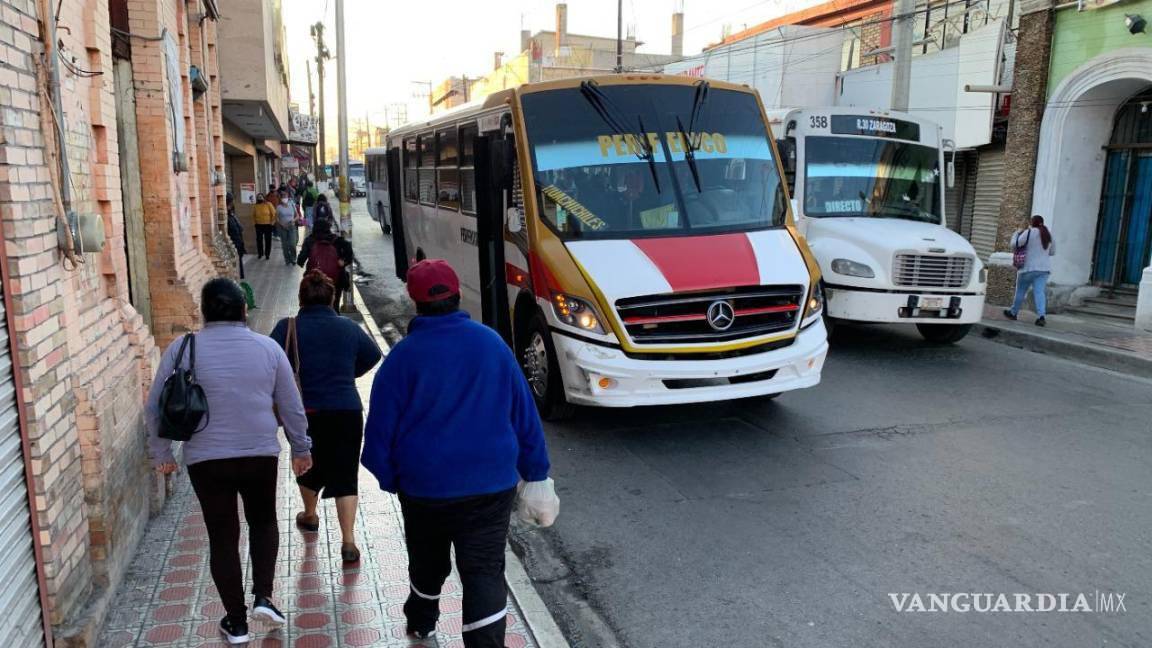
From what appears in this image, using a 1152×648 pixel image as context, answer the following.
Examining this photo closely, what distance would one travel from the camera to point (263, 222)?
20344mm

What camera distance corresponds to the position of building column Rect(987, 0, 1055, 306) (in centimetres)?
1381

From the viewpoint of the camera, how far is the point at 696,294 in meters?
6.37

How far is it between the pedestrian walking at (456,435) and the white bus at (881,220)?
7.35 metres

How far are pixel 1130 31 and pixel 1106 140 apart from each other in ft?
6.89

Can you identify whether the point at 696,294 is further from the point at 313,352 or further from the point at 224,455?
the point at 224,455

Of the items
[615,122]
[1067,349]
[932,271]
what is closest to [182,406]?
[615,122]

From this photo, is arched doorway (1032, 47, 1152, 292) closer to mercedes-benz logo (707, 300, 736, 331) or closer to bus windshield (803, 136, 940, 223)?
bus windshield (803, 136, 940, 223)

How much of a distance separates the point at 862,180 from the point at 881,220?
0.62 m

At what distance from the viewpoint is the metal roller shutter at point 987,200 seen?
1684cm

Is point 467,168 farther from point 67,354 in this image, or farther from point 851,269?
point 67,354

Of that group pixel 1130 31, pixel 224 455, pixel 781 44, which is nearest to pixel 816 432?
pixel 224 455

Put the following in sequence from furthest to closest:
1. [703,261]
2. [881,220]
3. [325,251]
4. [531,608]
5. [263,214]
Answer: [263,214] < [881,220] < [325,251] < [703,261] < [531,608]

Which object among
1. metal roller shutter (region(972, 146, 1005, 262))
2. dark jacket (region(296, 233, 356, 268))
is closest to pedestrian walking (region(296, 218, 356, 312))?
dark jacket (region(296, 233, 356, 268))

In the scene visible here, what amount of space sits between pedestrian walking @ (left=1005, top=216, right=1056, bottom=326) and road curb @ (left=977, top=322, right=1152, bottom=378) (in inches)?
24.9
